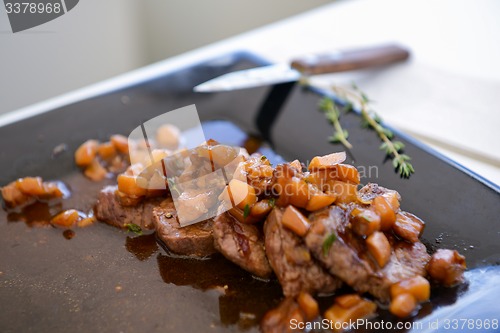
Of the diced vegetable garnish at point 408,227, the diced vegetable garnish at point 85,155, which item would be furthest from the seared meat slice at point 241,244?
the diced vegetable garnish at point 85,155

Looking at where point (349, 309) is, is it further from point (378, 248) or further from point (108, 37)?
point (108, 37)

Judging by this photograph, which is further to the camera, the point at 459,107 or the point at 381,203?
the point at 459,107

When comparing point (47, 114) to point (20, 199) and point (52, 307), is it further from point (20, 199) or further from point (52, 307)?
point (52, 307)

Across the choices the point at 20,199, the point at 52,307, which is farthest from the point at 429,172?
the point at 20,199

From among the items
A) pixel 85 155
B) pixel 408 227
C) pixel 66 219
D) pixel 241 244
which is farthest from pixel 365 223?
pixel 85 155

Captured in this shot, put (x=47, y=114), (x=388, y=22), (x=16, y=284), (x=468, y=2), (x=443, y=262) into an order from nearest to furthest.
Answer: (x=443, y=262) < (x=16, y=284) < (x=47, y=114) < (x=388, y=22) < (x=468, y=2)

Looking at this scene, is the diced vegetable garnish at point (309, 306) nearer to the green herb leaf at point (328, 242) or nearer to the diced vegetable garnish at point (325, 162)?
the green herb leaf at point (328, 242)
